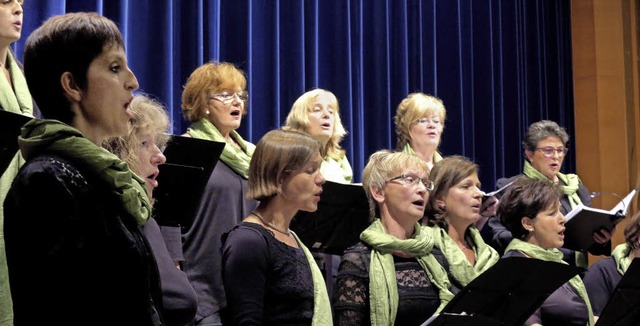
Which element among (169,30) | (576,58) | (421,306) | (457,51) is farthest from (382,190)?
(576,58)

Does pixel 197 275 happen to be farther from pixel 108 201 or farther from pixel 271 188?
pixel 108 201

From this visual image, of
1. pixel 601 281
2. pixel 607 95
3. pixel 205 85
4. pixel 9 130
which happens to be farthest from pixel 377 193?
pixel 607 95

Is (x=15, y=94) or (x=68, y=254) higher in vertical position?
(x=15, y=94)

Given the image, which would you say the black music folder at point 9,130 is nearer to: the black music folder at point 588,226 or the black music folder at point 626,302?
the black music folder at point 626,302

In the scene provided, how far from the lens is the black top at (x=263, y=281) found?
2521 mm

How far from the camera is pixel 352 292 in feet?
9.81

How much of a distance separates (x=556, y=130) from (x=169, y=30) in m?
2.17

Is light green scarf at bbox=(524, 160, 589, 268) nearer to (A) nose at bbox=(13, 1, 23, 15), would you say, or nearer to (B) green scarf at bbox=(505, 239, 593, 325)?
(B) green scarf at bbox=(505, 239, 593, 325)

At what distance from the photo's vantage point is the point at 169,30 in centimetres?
419

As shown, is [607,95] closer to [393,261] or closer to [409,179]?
[409,179]

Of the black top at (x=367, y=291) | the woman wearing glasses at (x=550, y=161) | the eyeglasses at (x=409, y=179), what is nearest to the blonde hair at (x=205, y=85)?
the eyeglasses at (x=409, y=179)

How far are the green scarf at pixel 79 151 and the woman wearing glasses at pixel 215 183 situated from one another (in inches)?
67.8

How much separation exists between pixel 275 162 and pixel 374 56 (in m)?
2.80

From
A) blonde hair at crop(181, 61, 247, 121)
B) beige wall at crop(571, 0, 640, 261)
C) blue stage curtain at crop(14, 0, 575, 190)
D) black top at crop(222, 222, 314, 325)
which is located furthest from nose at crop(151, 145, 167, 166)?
beige wall at crop(571, 0, 640, 261)
